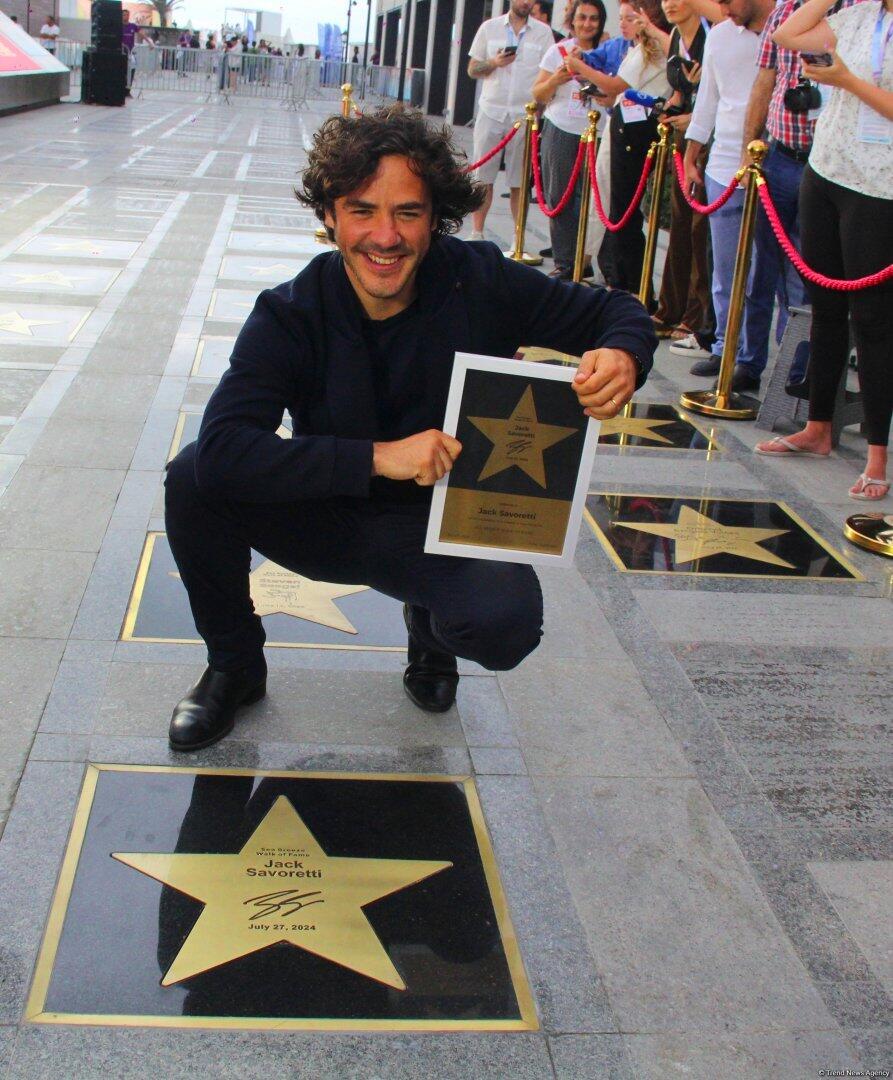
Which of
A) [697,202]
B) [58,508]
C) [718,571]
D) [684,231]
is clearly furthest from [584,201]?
[58,508]

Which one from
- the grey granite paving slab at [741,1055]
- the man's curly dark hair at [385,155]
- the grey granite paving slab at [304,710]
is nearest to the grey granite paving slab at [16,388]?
the grey granite paving slab at [304,710]

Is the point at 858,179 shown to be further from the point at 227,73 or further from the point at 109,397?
the point at 227,73

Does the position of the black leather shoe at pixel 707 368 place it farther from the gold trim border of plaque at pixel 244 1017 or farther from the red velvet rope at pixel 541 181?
the gold trim border of plaque at pixel 244 1017

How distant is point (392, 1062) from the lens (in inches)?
81.4

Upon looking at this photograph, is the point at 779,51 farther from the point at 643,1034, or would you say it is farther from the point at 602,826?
the point at 643,1034

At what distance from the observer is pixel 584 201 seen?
8977mm

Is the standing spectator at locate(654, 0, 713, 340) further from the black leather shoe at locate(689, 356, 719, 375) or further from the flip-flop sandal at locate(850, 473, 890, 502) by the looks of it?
the flip-flop sandal at locate(850, 473, 890, 502)

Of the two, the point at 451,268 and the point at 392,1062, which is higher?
the point at 451,268

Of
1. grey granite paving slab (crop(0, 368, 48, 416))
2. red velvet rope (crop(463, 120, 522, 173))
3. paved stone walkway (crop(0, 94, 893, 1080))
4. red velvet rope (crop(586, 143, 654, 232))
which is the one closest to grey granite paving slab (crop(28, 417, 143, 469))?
paved stone walkway (crop(0, 94, 893, 1080))

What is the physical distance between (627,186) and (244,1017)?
7.34 meters

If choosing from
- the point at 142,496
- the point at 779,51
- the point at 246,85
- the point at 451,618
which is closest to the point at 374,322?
the point at 451,618

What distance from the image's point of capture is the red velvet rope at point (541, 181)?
8812 millimetres

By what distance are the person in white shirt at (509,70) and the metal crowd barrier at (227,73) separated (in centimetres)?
2356

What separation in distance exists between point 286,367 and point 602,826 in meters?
1.26
